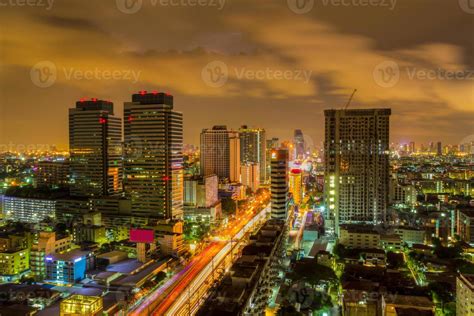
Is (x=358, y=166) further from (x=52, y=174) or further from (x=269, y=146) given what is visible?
(x=269, y=146)

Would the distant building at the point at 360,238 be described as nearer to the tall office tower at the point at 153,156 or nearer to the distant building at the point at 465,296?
the distant building at the point at 465,296

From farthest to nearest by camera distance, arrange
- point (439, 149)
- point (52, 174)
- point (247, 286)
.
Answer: point (439, 149), point (52, 174), point (247, 286)

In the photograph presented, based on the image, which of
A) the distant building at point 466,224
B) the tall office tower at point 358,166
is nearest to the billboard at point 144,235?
the tall office tower at point 358,166

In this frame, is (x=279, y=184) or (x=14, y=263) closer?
(x=14, y=263)

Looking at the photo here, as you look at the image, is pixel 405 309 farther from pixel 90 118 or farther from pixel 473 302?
pixel 90 118

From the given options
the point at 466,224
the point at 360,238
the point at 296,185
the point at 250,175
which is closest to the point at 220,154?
the point at 250,175

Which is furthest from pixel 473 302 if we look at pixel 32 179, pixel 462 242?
pixel 32 179
